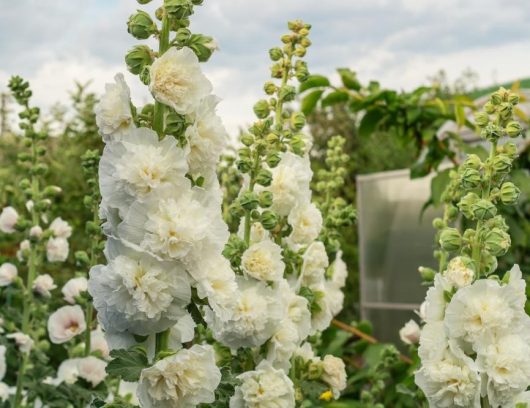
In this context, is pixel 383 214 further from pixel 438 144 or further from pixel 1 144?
pixel 438 144

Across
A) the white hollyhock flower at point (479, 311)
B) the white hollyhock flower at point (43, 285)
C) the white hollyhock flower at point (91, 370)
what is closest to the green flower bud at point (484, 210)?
the white hollyhock flower at point (479, 311)

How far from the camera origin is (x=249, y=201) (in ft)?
5.45

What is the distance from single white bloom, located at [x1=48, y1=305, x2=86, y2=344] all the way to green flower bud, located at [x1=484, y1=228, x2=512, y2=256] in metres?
1.12

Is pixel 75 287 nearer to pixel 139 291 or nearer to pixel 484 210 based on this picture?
pixel 139 291

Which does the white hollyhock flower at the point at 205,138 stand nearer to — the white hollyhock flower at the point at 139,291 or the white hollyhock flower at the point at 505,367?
the white hollyhock flower at the point at 139,291

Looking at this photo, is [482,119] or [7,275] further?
[7,275]

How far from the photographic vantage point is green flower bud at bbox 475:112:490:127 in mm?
1599

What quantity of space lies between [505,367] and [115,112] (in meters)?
0.72

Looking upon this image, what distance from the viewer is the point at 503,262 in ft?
14.3

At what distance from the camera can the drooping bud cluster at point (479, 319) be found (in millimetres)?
1442

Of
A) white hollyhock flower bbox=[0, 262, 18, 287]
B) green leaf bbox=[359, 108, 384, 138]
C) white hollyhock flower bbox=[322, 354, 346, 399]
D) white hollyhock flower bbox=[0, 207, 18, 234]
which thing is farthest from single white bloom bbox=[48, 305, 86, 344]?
green leaf bbox=[359, 108, 384, 138]

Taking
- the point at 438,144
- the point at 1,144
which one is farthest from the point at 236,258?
the point at 1,144

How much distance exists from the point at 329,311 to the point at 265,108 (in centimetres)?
47

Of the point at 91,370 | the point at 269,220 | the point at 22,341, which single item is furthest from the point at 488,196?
the point at 22,341
